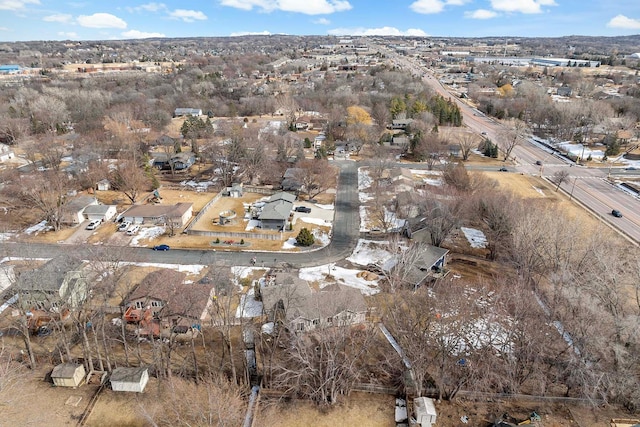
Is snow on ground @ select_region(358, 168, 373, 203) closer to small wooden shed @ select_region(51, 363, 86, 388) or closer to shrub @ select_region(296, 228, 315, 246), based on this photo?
shrub @ select_region(296, 228, 315, 246)

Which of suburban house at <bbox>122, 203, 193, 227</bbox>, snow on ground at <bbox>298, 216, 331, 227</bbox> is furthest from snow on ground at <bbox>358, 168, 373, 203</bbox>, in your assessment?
suburban house at <bbox>122, 203, 193, 227</bbox>

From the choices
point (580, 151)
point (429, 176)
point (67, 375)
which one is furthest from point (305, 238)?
point (580, 151)

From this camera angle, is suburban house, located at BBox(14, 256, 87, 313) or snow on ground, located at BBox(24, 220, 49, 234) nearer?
suburban house, located at BBox(14, 256, 87, 313)

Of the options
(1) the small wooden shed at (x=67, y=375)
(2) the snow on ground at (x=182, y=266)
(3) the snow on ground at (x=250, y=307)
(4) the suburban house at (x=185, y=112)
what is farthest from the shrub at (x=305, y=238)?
(4) the suburban house at (x=185, y=112)

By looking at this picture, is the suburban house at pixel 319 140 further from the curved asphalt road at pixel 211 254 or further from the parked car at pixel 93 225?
the parked car at pixel 93 225

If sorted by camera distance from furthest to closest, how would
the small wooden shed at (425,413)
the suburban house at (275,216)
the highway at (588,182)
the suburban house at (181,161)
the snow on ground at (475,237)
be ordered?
the suburban house at (181,161), the highway at (588,182), the suburban house at (275,216), the snow on ground at (475,237), the small wooden shed at (425,413)
